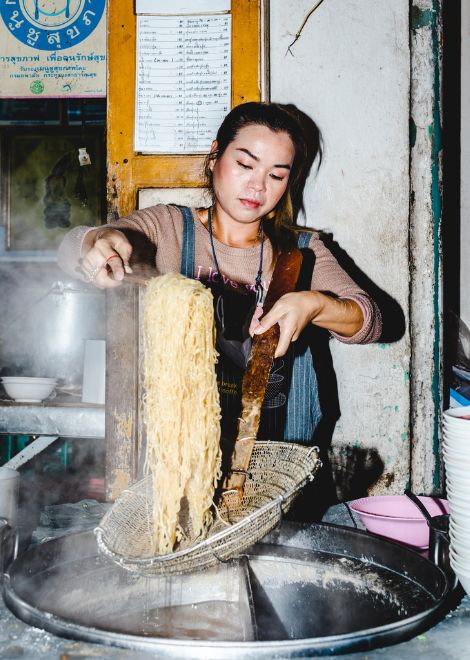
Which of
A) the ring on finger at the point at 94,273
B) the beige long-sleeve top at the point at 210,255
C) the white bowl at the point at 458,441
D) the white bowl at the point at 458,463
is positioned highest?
the beige long-sleeve top at the point at 210,255

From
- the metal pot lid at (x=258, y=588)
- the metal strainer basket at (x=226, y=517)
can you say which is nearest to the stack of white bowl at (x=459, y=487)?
the metal pot lid at (x=258, y=588)

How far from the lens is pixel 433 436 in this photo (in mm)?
3422

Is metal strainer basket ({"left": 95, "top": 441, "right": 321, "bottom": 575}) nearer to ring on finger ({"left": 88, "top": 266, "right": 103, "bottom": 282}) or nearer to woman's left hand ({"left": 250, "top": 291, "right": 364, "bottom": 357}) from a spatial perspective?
woman's left hand ({"left": 250, "top": 291, "right": 364, "bottom": 357})

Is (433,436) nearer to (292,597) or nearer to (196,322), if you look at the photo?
(292,597)

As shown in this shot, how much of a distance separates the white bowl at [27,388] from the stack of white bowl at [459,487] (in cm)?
342

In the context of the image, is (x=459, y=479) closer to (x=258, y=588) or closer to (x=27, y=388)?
(x=258, y=588)

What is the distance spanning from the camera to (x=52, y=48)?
3875 millimetres

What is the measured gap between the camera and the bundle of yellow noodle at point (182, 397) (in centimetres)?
193

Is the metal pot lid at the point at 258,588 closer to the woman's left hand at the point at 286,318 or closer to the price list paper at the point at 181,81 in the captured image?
the woman's left hand at the point at 286,318

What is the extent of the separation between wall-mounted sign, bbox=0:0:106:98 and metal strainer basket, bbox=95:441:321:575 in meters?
2.85

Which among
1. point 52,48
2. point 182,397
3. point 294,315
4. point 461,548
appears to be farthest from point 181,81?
point 461,548

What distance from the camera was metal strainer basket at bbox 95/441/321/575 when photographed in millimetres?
1573

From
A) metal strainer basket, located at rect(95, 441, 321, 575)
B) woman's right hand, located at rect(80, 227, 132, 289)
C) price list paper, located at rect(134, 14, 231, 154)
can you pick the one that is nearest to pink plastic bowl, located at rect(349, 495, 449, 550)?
metal strainer basket, located at rect(95, 441, 321, 575)

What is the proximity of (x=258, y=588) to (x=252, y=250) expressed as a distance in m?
1.60
